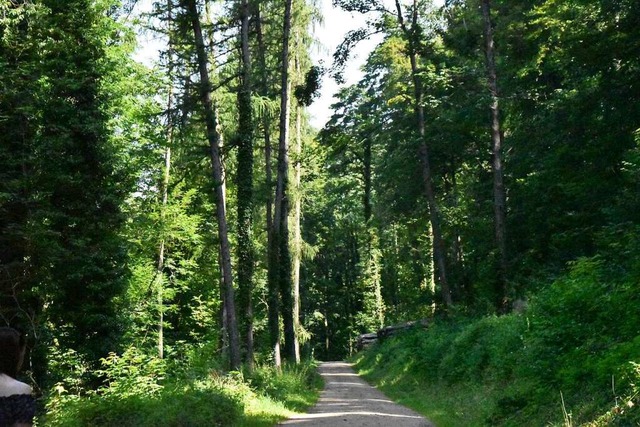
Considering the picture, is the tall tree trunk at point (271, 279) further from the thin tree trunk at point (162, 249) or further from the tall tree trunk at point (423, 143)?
the tall tree trunk at point (423, 143)

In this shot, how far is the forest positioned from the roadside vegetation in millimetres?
50

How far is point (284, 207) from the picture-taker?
24688 millimetres

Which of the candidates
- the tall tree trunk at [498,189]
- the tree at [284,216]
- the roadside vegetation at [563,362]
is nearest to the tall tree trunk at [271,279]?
the tree at [284,216]

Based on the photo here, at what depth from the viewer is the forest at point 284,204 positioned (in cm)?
1088

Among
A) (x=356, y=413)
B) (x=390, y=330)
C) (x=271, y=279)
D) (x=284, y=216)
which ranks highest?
(x=284, y=216)

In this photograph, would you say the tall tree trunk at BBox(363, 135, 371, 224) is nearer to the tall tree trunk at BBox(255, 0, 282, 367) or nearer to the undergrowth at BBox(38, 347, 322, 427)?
the tall tree trunk at BBox(255, 0, 282, 367)

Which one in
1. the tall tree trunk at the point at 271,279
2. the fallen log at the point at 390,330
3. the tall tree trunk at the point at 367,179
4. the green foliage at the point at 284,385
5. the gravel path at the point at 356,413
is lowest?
the gravel path at the point at 356,413

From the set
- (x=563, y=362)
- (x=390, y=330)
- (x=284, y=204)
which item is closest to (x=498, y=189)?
(x=284, y=204)

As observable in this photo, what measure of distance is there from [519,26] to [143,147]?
15179mm

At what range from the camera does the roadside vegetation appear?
7838 millimetres

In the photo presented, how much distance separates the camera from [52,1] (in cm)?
1759

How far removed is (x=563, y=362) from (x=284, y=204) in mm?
16116

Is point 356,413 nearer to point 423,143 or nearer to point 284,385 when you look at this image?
point 284,385

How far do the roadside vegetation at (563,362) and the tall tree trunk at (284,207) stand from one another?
8707 mm
